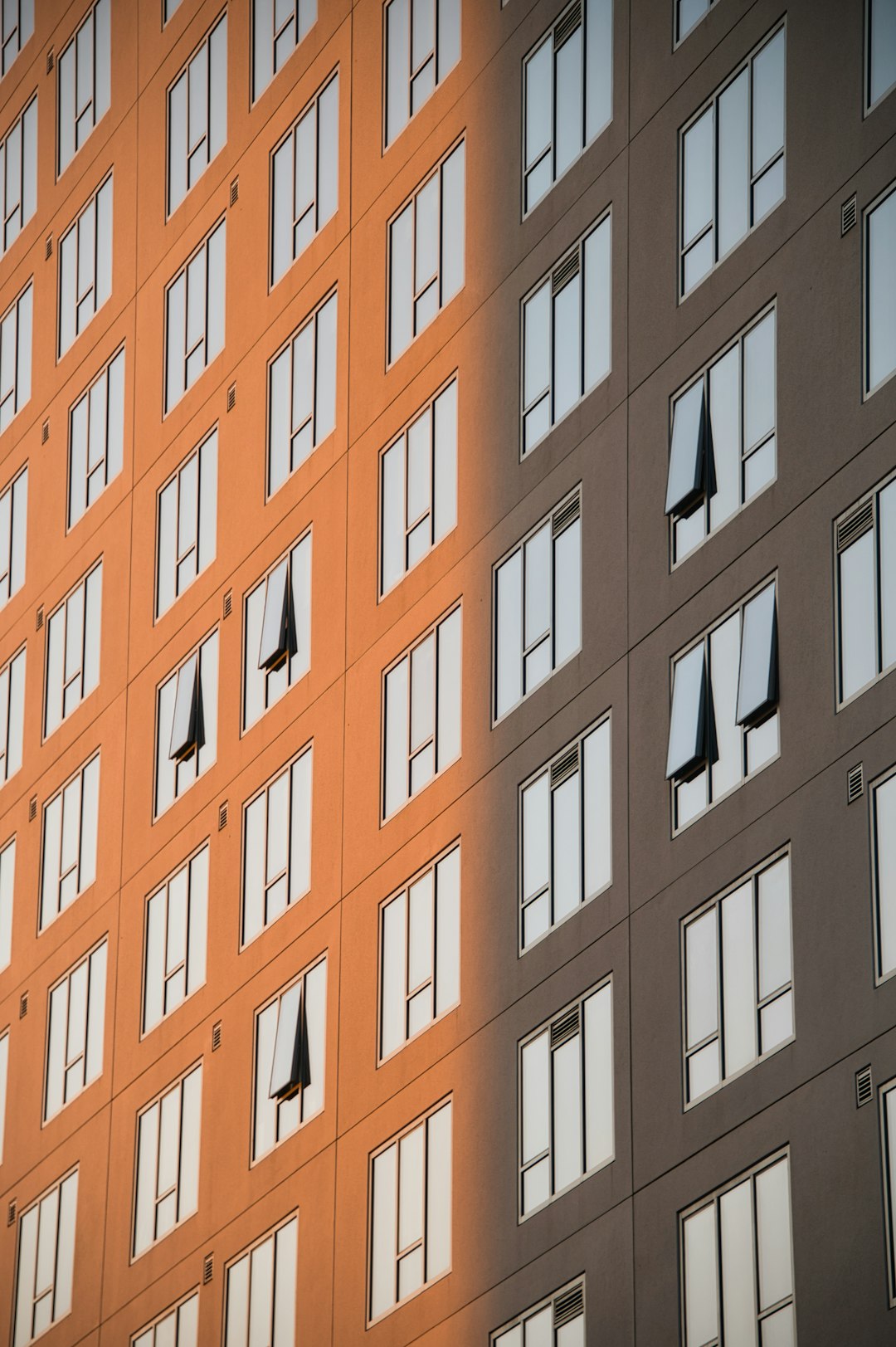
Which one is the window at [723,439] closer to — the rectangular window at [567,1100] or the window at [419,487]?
the window at [419,487]

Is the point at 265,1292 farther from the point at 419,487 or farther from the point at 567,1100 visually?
the point at 419,487

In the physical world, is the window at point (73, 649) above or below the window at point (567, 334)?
above

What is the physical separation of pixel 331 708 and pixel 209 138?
12.3 m

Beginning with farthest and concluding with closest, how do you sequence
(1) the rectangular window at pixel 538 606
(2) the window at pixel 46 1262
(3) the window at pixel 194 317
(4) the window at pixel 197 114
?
(4) the window at pixel 197 114, (3) the window at pixel 194 317, (2) the window at pixel 46 1262, (1) the rectangular window at pixel 538 606

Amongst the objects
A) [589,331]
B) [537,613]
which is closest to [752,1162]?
[537,613]

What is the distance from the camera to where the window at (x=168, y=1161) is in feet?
137

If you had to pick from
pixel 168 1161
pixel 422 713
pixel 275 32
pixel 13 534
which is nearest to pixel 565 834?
pixel 422 713

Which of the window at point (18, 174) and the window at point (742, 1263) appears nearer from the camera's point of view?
the window at point (742, 1263)

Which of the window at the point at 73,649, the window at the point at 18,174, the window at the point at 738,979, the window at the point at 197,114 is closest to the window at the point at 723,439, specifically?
the window at the point at 738,979

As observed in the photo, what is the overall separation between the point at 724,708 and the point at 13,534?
78.9ft

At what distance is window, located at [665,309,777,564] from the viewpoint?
31.7m

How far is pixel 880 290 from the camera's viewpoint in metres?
30.1

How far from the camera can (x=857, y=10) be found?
31.0 m

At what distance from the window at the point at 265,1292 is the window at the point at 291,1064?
1477mm
